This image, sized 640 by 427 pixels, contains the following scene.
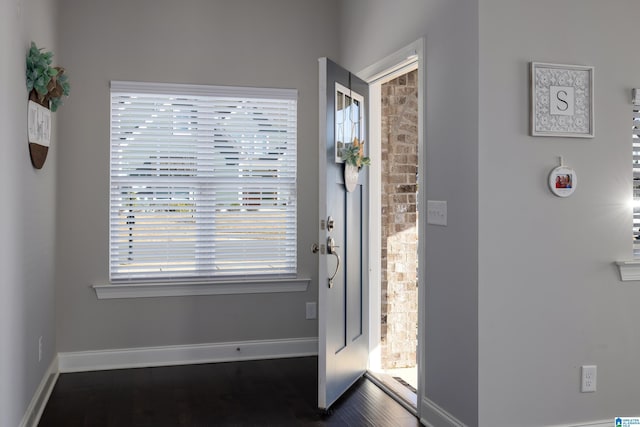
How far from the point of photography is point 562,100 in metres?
2.81

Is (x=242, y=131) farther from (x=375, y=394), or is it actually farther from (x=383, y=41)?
(x=375, y=394)

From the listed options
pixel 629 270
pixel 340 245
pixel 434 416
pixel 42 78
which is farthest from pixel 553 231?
pixel 42 78

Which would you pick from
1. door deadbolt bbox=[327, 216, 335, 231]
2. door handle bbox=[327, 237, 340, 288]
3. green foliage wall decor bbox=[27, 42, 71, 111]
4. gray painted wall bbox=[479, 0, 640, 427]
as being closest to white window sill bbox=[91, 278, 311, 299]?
door handle bbox=[327, 237, 340, 288]

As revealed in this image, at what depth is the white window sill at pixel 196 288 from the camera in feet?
13.7

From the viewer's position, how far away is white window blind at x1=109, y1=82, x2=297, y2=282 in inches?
165

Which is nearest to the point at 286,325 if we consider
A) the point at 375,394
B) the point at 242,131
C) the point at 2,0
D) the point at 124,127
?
the point at 375,394

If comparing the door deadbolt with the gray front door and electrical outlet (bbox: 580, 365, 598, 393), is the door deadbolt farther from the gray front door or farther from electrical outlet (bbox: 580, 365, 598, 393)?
electrical outlet (bbox: 580, 365, 598, 393)

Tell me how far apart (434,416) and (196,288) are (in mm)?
2040

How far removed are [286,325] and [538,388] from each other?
7.21 feet

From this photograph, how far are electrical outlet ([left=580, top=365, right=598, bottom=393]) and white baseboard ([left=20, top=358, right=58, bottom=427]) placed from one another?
9.03 feet

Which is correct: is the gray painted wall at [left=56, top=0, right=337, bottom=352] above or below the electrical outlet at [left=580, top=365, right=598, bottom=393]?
above

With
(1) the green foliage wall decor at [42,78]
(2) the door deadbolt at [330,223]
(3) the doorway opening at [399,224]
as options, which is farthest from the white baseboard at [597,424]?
(1) the green foliage wall decor at [42,78]

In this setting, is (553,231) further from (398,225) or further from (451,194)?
(398,225)

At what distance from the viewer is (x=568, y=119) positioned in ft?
9.27
